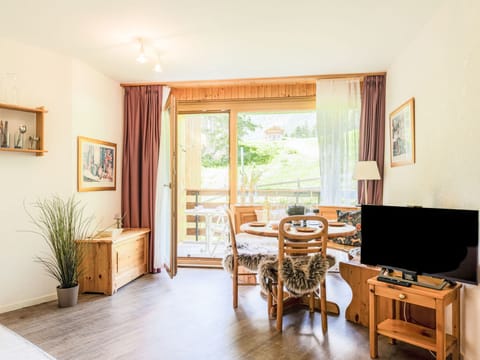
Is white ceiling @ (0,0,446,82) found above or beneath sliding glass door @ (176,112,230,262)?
above

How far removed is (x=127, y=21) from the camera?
9.15ft

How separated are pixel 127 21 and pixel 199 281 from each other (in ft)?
9.60

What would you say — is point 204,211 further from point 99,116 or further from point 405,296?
point 405,296

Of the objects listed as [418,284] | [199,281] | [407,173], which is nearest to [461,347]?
[418,284]

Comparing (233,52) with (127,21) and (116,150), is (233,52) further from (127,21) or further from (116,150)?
(116,150)

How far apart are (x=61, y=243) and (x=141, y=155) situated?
168cm

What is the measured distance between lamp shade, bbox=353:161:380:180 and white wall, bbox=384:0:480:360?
1.62ft

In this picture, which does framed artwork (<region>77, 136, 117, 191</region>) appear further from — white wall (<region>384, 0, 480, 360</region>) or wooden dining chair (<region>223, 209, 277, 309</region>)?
white wall (<region>384, 0, 480, 360</region>)

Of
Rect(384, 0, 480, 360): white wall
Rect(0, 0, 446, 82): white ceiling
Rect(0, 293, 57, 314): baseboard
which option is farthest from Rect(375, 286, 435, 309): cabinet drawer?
Rect(0, 293, 57, 314): baseboard

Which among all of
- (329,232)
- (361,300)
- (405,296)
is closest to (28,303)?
(329,232)

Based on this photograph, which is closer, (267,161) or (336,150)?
(336,150)

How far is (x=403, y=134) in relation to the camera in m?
3.37

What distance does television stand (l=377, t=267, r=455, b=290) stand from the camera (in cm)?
218

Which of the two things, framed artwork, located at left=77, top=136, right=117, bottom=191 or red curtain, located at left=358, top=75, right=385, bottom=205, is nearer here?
framed artwork, located at left=77, top=136, right=117, bottom=191
